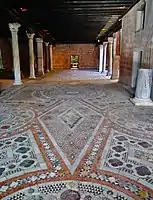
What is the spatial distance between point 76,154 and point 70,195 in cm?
77

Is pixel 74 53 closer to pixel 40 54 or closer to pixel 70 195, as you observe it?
pixel 40 54

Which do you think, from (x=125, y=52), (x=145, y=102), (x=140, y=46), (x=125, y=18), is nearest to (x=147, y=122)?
(x=145, y=102)

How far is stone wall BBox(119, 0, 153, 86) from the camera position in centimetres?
551

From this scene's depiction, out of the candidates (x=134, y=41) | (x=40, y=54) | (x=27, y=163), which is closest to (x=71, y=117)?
(x=27, y=163)

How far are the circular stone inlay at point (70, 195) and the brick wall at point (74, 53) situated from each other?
2303 centimetres

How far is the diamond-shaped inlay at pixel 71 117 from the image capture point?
3657 millimetres

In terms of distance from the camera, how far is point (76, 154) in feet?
8.10

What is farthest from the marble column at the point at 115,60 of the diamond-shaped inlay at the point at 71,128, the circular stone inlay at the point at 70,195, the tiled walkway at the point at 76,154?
the circular stone inlay at the point at 70,195

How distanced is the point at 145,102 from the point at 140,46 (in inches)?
93.5

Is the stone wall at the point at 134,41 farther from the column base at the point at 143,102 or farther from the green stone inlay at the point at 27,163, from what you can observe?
the green stone inlay at the point at 27,163

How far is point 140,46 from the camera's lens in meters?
6.37

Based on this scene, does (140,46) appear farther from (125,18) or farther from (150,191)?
(150,191)

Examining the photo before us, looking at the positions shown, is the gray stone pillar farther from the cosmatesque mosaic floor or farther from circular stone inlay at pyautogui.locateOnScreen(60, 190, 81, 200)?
circular stone inlay at pyautogui.locateOnScreen(60, 190, 81, 200)

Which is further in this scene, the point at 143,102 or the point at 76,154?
the point at 143,102
